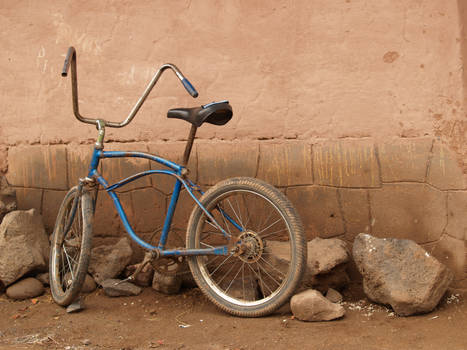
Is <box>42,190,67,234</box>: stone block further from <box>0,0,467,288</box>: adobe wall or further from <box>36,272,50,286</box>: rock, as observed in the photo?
<box>36,272,50,286</box>: rock

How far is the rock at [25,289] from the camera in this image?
143 inches

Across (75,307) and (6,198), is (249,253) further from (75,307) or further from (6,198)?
(6,198)

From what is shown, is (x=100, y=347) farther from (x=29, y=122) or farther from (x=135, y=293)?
(x=29, y=122)

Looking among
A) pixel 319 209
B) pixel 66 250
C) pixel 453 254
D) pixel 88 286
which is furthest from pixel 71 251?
pixel 453 254

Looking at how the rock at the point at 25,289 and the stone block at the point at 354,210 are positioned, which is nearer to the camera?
the stone block at the point at 354,210

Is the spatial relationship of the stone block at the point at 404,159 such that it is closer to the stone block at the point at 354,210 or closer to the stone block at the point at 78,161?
the stone block at the point at 354,210

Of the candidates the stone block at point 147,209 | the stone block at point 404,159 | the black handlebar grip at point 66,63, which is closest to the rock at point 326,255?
the stone block at point 404,159

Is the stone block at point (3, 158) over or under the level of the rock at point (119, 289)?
over

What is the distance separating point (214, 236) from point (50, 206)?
134 cm

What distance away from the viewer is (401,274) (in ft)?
9.56

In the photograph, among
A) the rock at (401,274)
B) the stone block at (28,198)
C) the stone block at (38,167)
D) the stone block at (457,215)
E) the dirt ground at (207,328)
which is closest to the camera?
the dirt ground at (207,328)

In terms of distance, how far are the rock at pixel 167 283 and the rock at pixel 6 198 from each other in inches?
48.5

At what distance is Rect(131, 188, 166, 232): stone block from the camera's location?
375 centimetres

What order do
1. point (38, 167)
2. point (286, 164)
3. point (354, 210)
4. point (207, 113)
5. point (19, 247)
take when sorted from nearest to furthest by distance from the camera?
point (207, 113) → point (354, 210) → point (286, 164) → point (19, 247) → point (38, 167)
